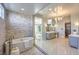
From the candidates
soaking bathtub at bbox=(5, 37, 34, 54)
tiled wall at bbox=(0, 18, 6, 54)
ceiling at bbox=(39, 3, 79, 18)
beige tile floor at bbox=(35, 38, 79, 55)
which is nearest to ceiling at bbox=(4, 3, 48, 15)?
ceiling at bbox=(39, 3, 79, 18)

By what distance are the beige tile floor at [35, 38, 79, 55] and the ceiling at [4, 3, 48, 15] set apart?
29.3 inches

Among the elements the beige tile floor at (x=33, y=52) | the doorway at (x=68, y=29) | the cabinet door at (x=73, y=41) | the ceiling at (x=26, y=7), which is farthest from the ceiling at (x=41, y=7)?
the beige tile floor at (x=33, y=52)

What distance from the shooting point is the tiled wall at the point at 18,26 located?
2.60 meters

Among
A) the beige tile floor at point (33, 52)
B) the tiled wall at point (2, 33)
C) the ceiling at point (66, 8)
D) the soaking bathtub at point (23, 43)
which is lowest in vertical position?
the beige tile floor at point (33, 52)

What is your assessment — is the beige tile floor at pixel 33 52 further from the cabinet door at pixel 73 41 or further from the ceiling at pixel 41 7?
the ceiling at pixel 41 7

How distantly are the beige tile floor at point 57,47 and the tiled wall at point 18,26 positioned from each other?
356mm

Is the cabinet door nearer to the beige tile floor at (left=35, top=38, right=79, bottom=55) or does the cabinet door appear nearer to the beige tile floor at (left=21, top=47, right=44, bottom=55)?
the beige tile floor at (left=35, top=38, right=79, bottom=55)

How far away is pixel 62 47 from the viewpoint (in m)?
2.59

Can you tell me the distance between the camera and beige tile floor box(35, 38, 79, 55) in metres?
2.56

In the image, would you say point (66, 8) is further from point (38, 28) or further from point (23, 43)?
point (23, 43)

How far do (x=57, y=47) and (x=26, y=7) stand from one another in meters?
1.17
